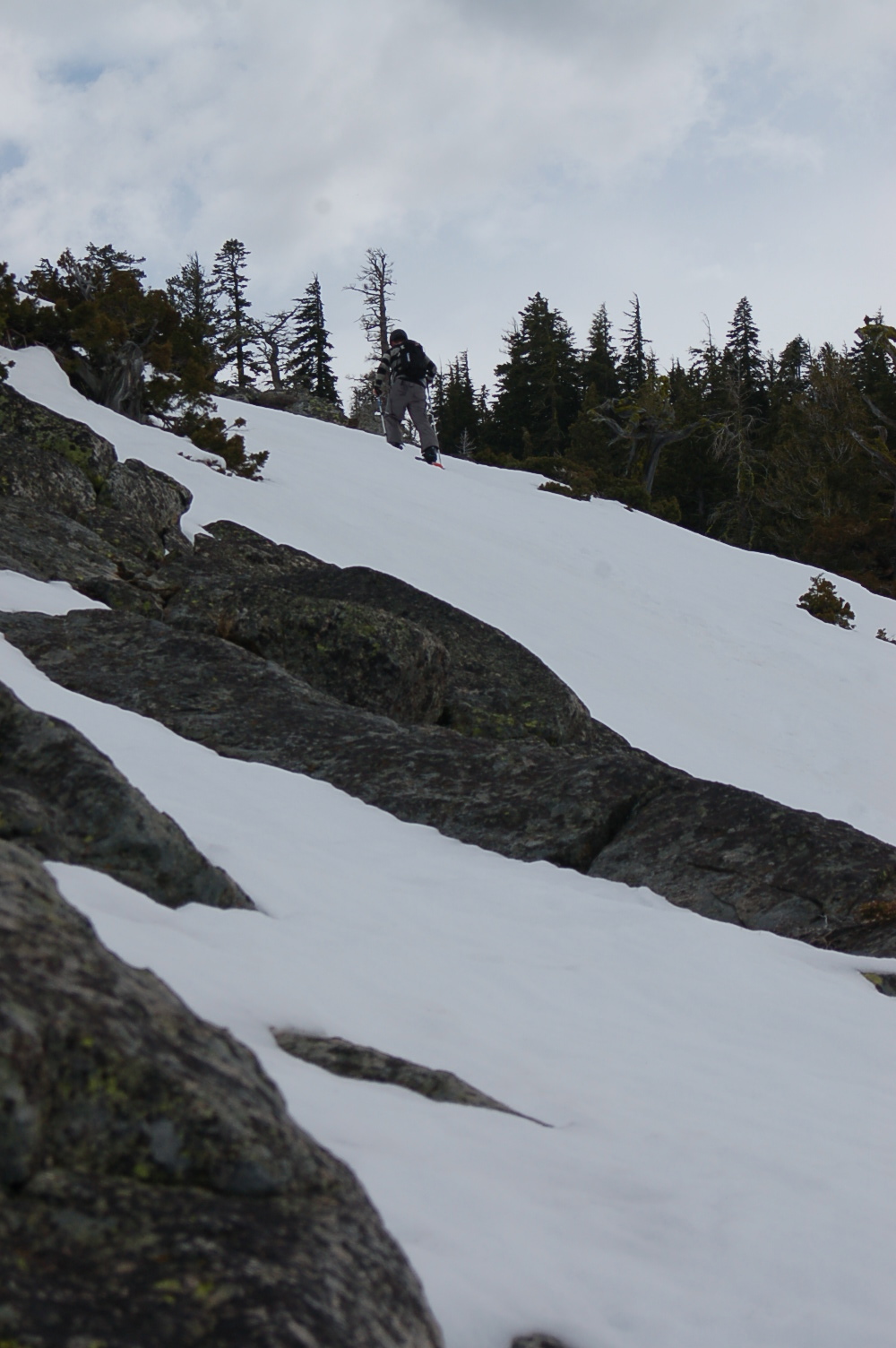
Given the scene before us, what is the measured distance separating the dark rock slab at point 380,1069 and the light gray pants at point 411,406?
1794 cm

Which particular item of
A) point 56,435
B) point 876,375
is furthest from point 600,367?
point 56,435

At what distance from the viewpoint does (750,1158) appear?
3.24 m

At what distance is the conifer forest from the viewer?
17.5 meters

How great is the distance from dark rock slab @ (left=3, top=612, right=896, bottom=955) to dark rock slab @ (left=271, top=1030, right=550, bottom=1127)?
10.8ft

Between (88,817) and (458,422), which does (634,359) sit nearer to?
(458,422)

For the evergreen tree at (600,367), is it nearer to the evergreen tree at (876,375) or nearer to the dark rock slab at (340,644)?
the evergreen tree at (876,375)

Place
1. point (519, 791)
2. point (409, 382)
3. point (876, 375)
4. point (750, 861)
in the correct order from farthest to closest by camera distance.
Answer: point (876, 375) → point (409, 382) → point (519, 791) → point (750, 861)

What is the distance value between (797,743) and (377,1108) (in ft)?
37.2

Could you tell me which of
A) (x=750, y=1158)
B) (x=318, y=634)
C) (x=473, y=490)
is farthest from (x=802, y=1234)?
(x=473, y=490)

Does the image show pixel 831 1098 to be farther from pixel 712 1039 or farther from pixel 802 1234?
pixel 802 1234

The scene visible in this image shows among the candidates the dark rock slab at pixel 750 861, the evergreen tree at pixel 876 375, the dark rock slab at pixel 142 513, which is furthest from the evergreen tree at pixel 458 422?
the dark rock slab at pixel 750 861

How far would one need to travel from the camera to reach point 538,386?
55.3 m

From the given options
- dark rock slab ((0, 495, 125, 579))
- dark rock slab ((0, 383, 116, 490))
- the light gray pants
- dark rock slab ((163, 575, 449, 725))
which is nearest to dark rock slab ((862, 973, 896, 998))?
dark rock slab ((163, 575, 449, 725))

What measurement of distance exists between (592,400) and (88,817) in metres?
46.6
